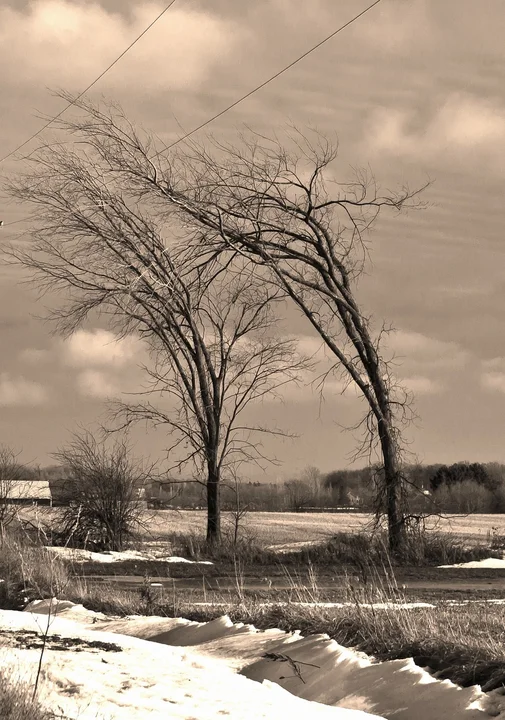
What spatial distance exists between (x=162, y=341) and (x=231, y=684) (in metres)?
18.3

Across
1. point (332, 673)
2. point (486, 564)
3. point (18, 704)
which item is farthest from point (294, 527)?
point (18, 704)

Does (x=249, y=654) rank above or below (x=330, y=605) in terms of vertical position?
below

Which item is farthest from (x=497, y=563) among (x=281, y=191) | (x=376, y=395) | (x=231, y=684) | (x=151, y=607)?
(x=231, y=684)

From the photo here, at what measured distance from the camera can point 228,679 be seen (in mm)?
6832

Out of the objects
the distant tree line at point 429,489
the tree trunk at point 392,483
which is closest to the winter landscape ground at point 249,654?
the tree trunk at point 392,483

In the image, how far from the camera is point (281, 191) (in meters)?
20.3

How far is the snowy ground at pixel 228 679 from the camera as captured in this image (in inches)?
236

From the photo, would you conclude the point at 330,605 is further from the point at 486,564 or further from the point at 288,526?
the point at 288,526

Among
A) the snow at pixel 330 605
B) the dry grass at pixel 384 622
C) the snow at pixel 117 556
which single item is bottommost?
the dry grass at pixel 384 622

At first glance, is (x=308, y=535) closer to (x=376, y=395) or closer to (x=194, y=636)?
(x=376, y=395)

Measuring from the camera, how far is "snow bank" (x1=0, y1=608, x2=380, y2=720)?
5.85 meters

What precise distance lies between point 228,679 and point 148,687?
0.68 metres

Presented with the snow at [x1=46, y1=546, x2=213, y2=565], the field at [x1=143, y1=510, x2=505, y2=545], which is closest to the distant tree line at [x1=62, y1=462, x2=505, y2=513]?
the field at [x1=143, y1=510, x2=505, y2=545]

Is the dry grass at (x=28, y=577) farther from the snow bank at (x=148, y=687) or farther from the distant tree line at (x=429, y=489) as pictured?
the distant tree line at (x=429, y=489)
